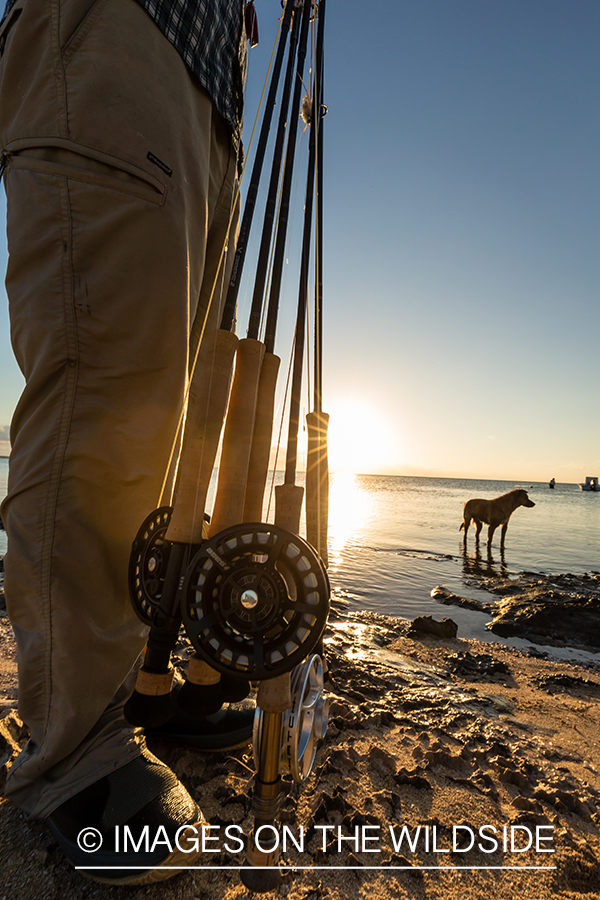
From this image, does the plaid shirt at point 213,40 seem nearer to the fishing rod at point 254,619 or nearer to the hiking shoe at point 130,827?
the fishing rod at point 254,619

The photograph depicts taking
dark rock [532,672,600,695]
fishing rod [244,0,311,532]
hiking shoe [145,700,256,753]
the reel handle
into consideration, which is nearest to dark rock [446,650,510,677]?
dark rock [532,672,600,695]

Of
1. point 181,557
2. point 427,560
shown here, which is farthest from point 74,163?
point 427,560

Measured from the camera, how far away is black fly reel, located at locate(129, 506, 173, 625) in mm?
1257

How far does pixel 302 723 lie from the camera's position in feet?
4.20

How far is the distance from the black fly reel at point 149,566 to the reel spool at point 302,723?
43 cm

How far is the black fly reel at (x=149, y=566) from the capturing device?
Result: 4.12 ft

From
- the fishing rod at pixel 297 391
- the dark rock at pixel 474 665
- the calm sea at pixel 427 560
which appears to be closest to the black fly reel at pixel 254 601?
the fishing rod at pixel 297 391


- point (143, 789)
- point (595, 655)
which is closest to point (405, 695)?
point (143, 789)

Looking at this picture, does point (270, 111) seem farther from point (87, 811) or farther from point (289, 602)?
point (87, 811)

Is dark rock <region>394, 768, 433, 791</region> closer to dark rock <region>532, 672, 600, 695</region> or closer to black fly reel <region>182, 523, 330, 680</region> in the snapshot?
black fly reel <region>182, 523, 330, 680</region>

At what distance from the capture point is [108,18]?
1.47m

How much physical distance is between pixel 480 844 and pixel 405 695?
3.43 feet

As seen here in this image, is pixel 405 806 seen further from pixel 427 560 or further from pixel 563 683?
pixel 427 560

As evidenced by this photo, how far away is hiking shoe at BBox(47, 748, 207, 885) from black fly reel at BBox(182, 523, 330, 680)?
2.22 feet
